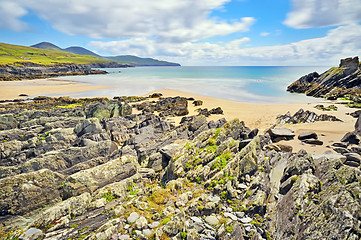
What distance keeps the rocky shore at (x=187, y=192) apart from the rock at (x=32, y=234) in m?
0.06

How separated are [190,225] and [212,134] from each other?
30.6ft

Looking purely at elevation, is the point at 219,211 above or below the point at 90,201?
above

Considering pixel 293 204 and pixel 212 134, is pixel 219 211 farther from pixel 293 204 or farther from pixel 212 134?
pixel 212 134

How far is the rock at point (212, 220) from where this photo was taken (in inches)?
315

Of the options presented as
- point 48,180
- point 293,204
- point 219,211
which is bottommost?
point 48,180

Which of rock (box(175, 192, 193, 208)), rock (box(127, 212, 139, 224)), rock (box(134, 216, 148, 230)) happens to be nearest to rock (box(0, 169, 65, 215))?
rock (box(127, 212, 139, 224))

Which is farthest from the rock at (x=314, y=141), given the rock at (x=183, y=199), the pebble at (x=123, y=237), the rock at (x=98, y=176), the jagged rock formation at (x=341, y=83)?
the jagged rock formation at (x=341, y=83)

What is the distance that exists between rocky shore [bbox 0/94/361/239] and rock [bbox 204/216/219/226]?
0.16ft

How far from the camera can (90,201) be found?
10297mm

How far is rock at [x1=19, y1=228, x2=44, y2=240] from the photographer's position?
26.5 feet

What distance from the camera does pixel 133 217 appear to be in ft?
27.2

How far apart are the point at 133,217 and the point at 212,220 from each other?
3.42m

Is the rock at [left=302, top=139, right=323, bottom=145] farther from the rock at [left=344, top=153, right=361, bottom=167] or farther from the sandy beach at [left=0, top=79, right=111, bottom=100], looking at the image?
the sandy beach at [left=0, top=79, right=111, bottom=100]

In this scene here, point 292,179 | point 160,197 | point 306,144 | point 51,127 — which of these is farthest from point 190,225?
point 51,127
